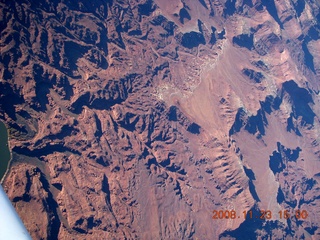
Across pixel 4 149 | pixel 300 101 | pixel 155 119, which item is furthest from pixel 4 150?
pixel 300 101

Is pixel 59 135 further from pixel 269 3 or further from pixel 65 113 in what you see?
pixel 269 3

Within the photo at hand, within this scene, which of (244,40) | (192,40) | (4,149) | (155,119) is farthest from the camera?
(244,40)

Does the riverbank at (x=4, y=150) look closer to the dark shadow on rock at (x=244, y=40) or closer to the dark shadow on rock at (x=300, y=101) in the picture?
the dark shadow on rock at (x=244, y=40)

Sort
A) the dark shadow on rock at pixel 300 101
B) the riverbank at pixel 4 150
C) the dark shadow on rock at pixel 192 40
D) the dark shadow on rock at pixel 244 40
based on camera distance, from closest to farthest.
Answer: the riverbank at pixel 4 150 < the dark shadow on rock at pixel 192 40 < the dark shadow on rock at pixel 300 101 < the dark shadow on rock at pixel 244 40

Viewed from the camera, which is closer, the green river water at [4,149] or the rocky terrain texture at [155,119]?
the green river water at [4,149]

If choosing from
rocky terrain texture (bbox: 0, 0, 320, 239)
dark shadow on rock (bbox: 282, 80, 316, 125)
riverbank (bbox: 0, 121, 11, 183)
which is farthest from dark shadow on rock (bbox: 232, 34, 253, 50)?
riverbank (bbox: 0, 121, 11, 183)

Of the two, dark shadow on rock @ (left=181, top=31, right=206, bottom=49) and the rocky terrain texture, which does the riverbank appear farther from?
dark shadow on rock @ (left=181, top=31, right=206, bottom=49)

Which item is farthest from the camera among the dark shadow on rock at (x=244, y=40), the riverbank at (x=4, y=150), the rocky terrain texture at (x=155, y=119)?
the dark shadow on rock at (x=244, y=40)

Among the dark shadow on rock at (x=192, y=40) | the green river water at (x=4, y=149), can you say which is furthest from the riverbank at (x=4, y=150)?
the dark shadow on rock at (x=192, y=40)

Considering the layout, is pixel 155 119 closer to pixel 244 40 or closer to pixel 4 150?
pixel 4 150
